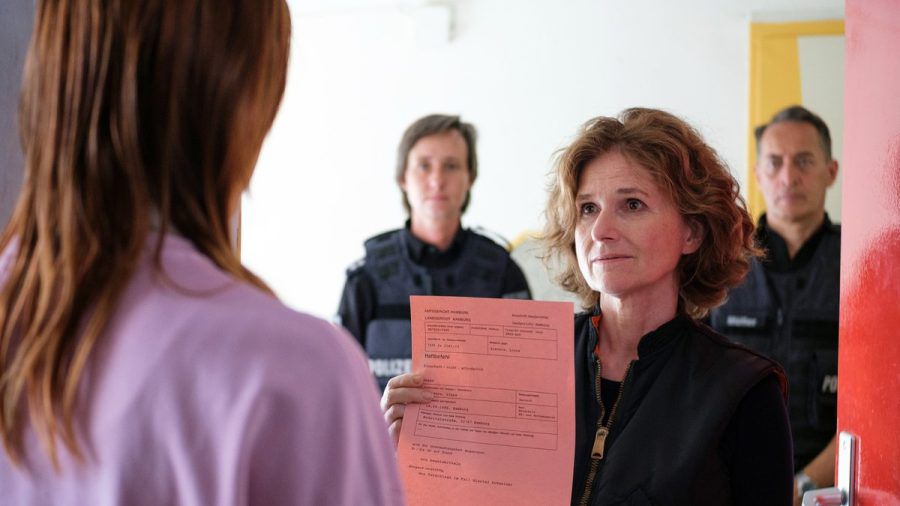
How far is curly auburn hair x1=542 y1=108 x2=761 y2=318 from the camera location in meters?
1.71

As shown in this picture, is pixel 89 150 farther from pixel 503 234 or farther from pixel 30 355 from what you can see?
pixel 503 234

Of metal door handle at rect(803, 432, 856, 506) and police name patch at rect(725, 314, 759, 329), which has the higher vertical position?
police name patch at rect(725, 314, 759, 329)

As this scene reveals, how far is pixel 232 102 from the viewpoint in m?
0.74

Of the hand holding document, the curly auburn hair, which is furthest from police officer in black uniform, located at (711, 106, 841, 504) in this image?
the hand holding document

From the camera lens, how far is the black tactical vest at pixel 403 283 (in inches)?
128

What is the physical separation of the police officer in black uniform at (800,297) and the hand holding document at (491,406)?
1774 mm

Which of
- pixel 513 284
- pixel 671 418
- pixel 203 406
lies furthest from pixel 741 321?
pixel 203 406

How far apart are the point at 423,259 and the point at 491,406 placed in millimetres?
2010

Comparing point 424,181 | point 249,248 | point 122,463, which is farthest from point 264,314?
point 249,248

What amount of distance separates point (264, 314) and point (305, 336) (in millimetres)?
36

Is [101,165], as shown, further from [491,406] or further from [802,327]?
[802,327]

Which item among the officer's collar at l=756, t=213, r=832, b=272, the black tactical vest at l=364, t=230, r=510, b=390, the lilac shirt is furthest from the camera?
the black tactical vest at l=364, t=230, r=510, b=390

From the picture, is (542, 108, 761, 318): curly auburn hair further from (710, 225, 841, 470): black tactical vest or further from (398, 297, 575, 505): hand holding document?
(710, 225, 841, 470): black tactical vest

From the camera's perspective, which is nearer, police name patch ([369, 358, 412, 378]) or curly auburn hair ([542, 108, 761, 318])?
curly auburn hair ([542, 108, 761, 318])
